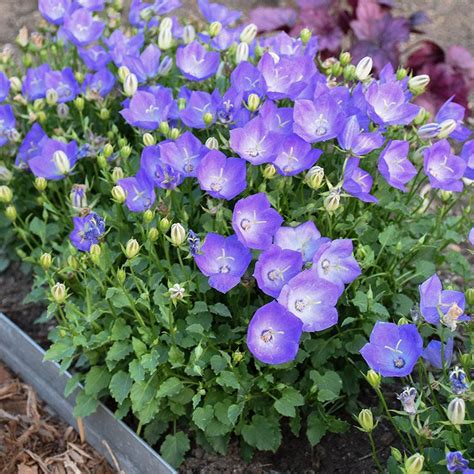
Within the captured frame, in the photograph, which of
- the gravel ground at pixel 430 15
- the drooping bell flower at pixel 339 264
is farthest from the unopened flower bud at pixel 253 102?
the gravel ground at pixel 430 15

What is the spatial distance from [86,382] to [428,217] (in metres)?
1.57

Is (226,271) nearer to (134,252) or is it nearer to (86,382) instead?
(134,252)

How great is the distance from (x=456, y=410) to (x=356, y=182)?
93cm

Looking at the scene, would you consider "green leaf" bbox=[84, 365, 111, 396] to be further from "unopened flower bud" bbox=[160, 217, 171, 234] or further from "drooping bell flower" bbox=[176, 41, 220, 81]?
"drooping bell flower" bbox=[176, 41, 220, 81]

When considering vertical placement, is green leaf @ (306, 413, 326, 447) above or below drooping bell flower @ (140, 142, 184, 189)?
below

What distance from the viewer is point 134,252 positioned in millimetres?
2686

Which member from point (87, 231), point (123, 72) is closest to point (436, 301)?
point (87, 231)

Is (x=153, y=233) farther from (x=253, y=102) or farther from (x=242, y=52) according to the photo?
(x=242, y=52)

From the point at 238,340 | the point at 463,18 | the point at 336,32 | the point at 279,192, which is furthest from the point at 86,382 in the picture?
→ the point at 463,18

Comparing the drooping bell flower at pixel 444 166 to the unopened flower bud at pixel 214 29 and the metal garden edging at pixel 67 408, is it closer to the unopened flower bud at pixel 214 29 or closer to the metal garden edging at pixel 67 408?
the unopened flower bud at pixel 214 29

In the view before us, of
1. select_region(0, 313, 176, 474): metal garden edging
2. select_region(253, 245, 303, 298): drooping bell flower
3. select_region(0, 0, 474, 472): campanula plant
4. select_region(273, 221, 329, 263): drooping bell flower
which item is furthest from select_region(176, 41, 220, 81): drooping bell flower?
select_region(0, 313, 176, 474): metal garden edging

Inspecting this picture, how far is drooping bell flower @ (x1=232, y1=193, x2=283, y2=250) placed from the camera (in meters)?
2.75

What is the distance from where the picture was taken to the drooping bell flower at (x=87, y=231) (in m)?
2.79

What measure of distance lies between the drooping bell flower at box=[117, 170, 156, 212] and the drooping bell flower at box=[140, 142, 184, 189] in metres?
0.03
